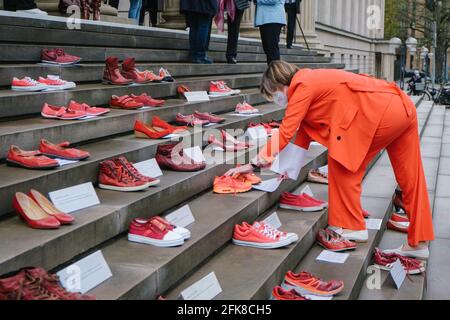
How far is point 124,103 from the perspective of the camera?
6297 mm

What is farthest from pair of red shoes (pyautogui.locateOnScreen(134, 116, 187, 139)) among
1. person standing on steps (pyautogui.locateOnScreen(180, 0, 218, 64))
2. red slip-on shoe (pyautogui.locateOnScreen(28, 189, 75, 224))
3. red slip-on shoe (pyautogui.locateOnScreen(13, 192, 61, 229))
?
person standing on steps (pyautogui.locateOnScreen(180, 0, 218, 64))

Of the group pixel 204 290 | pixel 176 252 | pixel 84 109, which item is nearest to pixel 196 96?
pixel 84 109

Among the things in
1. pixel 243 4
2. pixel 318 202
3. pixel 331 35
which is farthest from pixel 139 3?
Result: pixel 331 35

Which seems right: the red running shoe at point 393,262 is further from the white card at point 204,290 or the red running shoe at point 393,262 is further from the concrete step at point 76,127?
the concrete step at point 76,127

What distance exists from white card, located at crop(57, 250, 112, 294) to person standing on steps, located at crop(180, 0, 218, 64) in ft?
19.6

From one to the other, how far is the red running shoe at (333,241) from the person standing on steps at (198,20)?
14.9ft

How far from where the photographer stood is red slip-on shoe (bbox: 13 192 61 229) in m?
3.65

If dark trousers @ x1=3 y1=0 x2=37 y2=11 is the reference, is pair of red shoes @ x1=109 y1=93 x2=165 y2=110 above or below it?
below

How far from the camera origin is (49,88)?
584cm

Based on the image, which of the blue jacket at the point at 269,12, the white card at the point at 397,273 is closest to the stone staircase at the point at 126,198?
the white card at the point at 397,273

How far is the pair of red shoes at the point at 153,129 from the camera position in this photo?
580 centimetres

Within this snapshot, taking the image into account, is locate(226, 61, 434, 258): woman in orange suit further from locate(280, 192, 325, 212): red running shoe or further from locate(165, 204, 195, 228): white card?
locate(165, 204, 195, 228): white card

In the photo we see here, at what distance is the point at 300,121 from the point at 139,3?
323 inches
